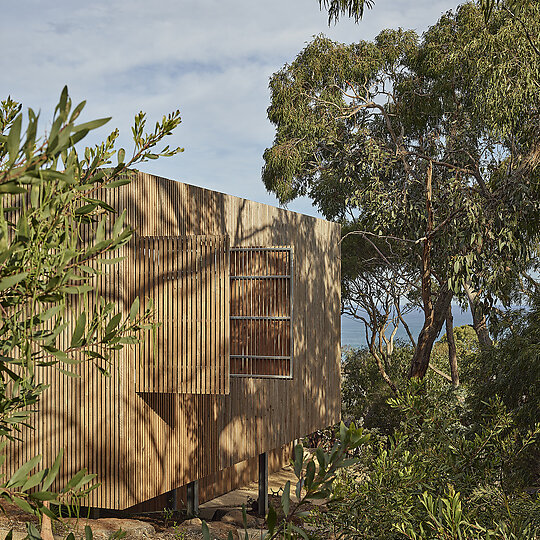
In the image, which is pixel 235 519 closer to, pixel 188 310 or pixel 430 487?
pixel 188 310

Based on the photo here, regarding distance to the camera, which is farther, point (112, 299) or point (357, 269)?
point (357, 269)

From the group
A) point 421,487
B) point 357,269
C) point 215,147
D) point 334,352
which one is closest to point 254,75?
point 215,147

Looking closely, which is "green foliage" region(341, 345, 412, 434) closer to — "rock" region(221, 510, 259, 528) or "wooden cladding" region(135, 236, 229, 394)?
"rock" region(221, 510, 259, 528)

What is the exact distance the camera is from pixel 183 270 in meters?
6.18

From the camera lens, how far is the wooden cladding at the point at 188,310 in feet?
19.7

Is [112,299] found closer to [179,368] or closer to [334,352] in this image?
[179,368]

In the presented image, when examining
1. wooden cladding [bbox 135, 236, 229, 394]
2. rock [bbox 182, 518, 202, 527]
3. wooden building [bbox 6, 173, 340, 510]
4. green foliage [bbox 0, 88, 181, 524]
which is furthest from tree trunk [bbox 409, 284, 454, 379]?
green foliage [bbox 0, 88, 181, 524]

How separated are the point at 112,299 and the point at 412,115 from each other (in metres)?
10.7

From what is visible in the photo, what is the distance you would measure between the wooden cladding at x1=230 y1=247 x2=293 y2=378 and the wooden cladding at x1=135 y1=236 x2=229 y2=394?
3.23ft

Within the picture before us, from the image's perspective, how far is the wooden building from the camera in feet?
20.0

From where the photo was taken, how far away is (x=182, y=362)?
20.2 feet

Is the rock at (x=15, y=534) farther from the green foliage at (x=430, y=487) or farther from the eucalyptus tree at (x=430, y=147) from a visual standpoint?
the eucalyptus tree at (x=430, y=147)

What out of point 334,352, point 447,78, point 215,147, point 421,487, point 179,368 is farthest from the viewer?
point 215,147

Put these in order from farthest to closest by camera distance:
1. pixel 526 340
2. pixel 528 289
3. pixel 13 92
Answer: pixel 528 289
pixel 526 340
pixel 13 92
